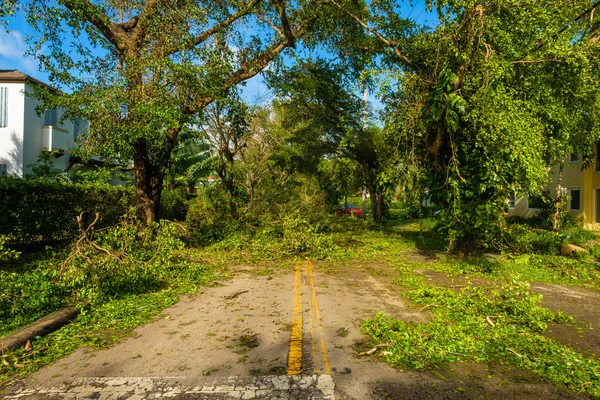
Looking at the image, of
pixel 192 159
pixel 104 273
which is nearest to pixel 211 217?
pixel 192 159

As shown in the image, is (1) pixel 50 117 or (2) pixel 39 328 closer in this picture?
(2) pixel 39 328

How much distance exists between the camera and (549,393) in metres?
3.71

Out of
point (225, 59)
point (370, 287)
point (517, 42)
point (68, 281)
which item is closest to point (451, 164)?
point (517, 42)

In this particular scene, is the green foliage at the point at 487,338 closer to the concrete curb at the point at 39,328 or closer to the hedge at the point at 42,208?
the concrete curb at the point at 39,328

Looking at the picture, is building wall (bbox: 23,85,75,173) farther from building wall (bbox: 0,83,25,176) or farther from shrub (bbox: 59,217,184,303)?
shrub (bbox: 59,217,184,303)

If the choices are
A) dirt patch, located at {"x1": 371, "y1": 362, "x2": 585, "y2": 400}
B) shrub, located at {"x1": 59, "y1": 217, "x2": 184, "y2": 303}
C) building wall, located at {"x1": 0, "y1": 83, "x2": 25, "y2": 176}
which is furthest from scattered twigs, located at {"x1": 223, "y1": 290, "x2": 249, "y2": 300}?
building wall, located at {"x1": 0, "y1": 83, "x2": 25, "y2": 176}

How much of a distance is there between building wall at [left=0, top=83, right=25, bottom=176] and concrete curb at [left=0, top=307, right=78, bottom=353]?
14.8 meters

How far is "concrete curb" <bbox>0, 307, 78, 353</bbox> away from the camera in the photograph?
464cm

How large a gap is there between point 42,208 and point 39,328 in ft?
23.6

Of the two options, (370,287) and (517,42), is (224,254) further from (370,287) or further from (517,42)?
(517,42)

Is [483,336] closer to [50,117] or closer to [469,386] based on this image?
[469,386]

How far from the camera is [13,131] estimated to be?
17.2 meters

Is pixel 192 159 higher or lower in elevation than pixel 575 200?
higher

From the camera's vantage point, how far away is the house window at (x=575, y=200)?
2166 cm
